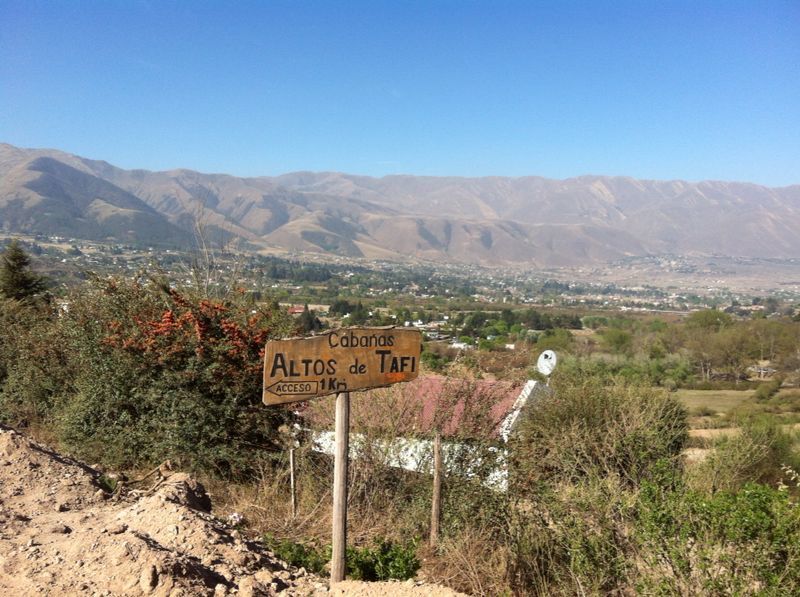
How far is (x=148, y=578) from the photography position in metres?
3.12

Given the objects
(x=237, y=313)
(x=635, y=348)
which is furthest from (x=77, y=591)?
(x=635, y=348)

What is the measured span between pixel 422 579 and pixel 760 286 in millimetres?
231867

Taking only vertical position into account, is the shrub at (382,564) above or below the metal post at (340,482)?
below

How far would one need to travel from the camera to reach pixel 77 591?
3070mm

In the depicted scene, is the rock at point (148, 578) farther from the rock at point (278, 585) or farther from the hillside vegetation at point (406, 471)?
the hillside vegetation at point (406, 471)

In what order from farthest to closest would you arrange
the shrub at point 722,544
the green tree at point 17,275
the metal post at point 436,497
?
the green tree at point 17,275, the metal post at point 436,497, the shrub at point 722,544

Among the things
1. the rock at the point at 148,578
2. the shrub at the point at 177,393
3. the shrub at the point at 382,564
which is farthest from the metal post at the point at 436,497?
the shrub at the point at 177,393

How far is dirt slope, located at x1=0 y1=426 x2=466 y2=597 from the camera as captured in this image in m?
3.15

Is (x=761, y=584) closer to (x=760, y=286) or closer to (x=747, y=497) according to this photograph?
(x=747, y=497)

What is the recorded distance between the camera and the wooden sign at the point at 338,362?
340 centimetres

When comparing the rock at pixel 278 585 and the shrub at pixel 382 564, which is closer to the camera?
the rock at pixel 278 585

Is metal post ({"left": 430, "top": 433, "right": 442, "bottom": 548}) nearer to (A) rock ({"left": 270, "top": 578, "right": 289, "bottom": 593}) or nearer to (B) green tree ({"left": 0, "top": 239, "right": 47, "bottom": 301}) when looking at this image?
(A) rock ({"left": 270, "top": 578, "right": 289, "bottom": 593})

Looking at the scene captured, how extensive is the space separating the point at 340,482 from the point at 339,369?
708 mm

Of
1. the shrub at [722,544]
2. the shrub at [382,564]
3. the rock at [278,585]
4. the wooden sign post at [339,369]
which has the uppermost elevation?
the wooden sign post at [339,369]
